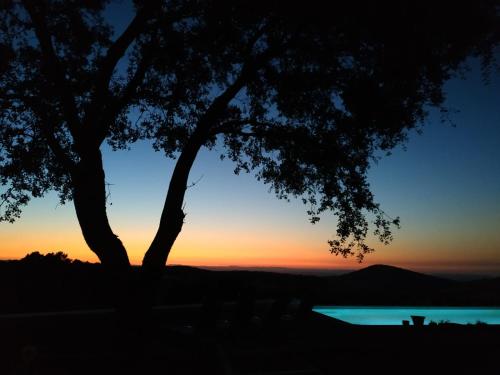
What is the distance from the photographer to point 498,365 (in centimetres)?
866

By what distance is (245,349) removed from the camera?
8453mm

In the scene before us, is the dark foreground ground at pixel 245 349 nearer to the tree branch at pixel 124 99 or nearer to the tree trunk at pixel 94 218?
the tree trunk at pixel 94 218

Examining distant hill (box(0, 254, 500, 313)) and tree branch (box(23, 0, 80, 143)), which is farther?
distant hill (box(0, 254, 500, 313))

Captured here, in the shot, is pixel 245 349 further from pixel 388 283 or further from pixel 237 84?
pixel 388 283

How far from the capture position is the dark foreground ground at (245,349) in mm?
8172

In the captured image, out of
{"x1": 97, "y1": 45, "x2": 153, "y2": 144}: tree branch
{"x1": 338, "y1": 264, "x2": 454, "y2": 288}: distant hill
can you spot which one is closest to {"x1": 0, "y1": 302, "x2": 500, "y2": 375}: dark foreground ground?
{"x1": 97, "y1": 45, "x2": 153, "y2": 144}: tree branch

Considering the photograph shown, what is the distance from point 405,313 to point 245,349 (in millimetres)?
13021

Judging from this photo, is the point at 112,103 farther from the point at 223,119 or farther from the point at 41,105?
the point at 223,119

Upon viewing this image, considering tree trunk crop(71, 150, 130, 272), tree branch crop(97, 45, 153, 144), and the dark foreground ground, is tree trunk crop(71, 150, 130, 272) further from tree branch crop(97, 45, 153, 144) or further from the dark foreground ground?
the dark foreground ground

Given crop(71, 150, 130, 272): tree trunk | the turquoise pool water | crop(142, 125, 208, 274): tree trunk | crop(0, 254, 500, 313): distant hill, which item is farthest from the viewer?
the turquoise pool water

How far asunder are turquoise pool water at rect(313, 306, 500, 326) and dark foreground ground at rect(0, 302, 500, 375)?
29.8ft

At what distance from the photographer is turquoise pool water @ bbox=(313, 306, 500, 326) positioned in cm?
1889

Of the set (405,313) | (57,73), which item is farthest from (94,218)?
(405,313)

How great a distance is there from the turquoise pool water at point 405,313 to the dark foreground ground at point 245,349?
9091mm
